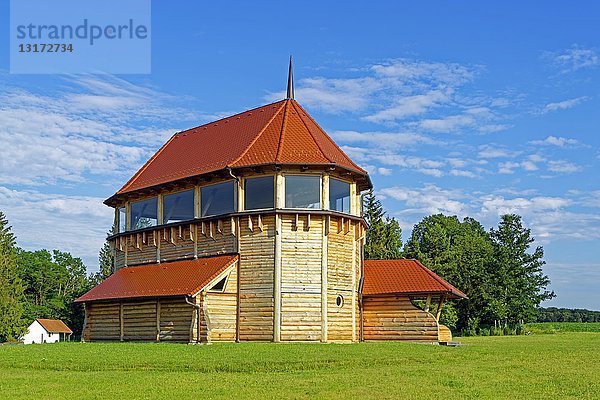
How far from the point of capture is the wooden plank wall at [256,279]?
3108 cm

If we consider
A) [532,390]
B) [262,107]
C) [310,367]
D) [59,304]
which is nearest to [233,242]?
[262,107]

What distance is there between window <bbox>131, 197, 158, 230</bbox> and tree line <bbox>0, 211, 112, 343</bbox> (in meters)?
21.9

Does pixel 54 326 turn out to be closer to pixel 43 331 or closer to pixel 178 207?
pixel 43 331

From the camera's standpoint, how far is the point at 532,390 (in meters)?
16.4

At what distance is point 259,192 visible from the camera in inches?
1267

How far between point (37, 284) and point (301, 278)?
6598cm

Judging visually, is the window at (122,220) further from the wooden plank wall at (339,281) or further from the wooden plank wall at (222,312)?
the wooden plank wall at (339,281)

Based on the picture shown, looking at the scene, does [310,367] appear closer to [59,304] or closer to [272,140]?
[272,140]

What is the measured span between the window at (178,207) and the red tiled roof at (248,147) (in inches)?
34.7

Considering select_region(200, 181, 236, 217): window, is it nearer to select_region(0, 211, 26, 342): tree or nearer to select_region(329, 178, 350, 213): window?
select_region(329, 178, 350, 213): window

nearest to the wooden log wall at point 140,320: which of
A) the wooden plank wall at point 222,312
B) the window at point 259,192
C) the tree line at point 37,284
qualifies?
the wooden plank wall at point 222,312

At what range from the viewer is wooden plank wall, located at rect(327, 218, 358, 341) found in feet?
104

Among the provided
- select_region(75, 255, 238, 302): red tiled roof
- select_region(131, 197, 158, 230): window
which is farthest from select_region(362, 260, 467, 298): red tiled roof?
select_region(131, 197, 158, 230): window

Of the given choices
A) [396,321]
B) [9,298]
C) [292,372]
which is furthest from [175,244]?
[9,298]
